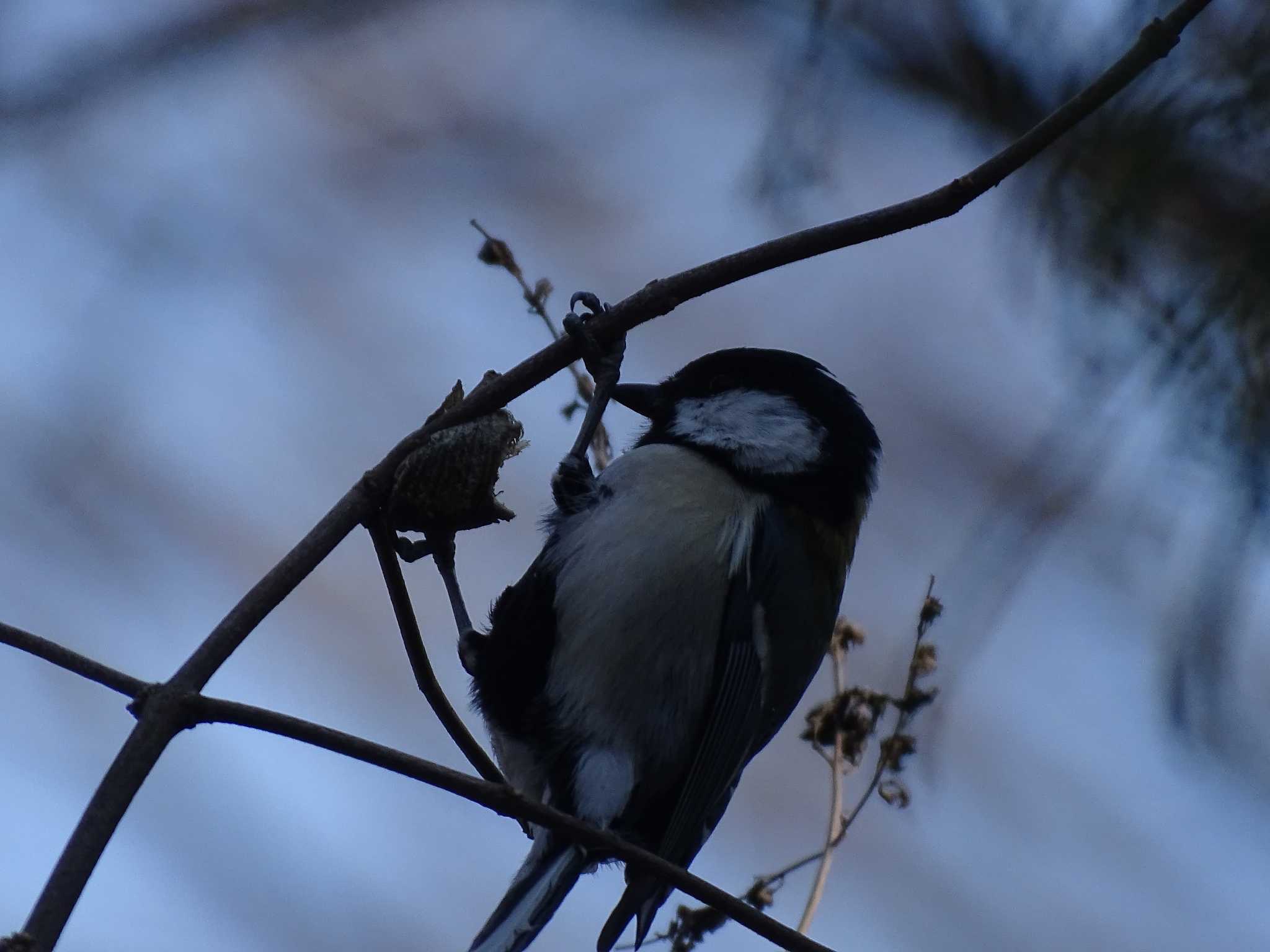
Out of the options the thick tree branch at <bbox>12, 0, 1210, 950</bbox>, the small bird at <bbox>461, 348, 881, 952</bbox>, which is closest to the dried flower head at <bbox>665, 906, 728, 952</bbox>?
the small bird at <bbox>461, 348, 881, 952</bbox>

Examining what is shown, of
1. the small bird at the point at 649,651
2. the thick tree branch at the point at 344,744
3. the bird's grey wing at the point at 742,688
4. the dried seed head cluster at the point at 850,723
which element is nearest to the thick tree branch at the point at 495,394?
the thick tree branch at the point at 344,744

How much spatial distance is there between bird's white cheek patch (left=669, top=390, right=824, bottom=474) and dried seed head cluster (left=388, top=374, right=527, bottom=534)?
2.50 feet

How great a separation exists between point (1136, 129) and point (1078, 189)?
19cm

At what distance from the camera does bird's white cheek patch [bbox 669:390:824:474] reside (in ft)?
9.57

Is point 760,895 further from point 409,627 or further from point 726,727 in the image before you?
point 409,627

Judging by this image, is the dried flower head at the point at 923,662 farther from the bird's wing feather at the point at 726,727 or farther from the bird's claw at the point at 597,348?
the bird's claw at the point at 597,348

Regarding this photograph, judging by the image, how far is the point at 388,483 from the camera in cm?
193

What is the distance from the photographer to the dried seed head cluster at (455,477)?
214 centimetres

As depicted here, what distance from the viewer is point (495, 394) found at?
192 centimetres

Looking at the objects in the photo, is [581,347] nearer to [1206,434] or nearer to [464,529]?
[464,529]

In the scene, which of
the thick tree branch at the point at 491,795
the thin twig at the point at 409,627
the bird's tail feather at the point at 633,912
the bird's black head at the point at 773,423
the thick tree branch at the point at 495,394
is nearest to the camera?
the thick tree branch at the point at 495,394

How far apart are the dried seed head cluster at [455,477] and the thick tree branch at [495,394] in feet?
0.45

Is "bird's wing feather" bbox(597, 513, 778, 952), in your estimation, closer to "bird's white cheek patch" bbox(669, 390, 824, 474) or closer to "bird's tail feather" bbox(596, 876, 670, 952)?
"bird's tail feather" bbox(596, 876, 670, 952)

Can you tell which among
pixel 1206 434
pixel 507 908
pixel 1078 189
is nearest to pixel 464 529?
pixel 507 908
